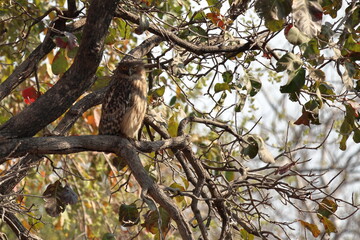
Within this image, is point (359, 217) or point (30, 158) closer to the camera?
point (30, 158)

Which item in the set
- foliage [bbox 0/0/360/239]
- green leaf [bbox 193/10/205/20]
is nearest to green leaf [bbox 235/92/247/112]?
foliage [bbox 0/0/360/239]

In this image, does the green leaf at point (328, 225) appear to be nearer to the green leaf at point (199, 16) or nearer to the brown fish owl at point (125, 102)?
the brown fish owl at point (125, 102)

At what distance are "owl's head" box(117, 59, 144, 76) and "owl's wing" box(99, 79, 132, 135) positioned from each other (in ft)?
0.21

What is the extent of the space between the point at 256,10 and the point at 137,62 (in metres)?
1.63

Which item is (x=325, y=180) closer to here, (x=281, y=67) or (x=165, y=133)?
(x=165, y=133)

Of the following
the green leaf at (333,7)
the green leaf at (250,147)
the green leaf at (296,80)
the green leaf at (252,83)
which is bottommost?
the green leaf at (296,80)

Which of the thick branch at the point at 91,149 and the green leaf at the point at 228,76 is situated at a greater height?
the green leaf at the point at 228,76

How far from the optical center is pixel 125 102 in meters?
3.92

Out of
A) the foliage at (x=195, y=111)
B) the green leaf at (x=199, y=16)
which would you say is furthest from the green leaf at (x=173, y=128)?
the green leaf at (x=199, y=16)

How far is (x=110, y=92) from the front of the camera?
3848 mm

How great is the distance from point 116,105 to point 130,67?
25cm

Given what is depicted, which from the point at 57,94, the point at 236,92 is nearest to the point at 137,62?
the point at 236,92

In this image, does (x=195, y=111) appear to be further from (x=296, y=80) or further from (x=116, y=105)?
(x=296, y=80)

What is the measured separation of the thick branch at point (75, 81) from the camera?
2.71m
